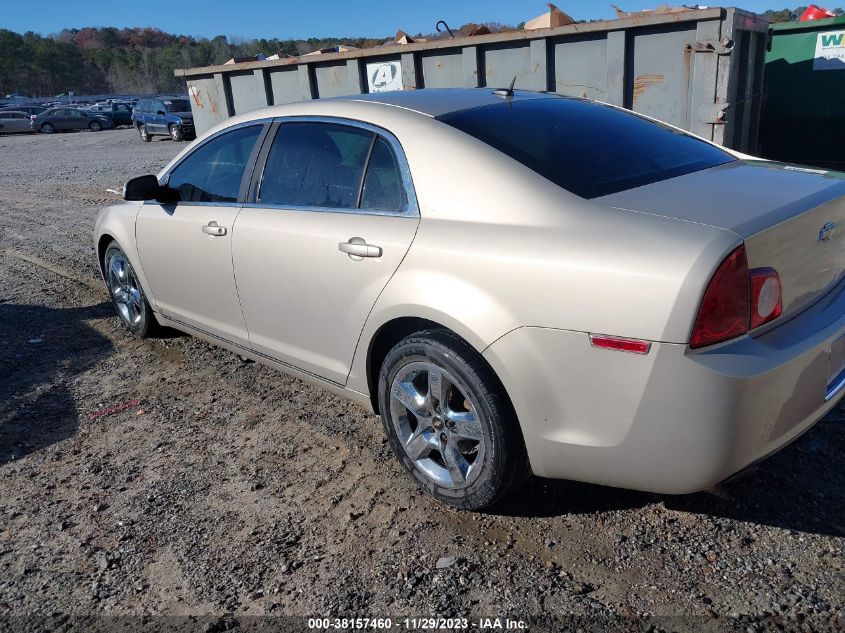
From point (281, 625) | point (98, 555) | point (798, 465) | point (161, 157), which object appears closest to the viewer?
point (281, 625)

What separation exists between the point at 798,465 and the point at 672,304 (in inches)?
57.5

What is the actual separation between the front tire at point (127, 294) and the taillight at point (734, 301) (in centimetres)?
396

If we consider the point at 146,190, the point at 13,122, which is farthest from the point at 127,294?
the point at 13,122

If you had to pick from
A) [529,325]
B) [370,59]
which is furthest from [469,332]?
[370,59]

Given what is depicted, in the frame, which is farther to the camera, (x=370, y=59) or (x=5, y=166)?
(x=5, y=166)

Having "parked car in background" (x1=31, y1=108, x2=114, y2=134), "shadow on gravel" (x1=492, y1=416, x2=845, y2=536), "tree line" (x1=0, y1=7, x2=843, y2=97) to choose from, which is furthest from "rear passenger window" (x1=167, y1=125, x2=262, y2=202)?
"tree line" (x1=0, y1=7, x2=843, y2=97)

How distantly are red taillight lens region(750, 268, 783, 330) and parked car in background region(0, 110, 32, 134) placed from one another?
44062 millimetres

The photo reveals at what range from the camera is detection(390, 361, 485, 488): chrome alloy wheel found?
9.31 ft

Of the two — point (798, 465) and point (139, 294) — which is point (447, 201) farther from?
point (139, 294)

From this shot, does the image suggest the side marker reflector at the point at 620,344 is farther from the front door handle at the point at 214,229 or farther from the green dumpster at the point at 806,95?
the green dumpster at the point at 806,95

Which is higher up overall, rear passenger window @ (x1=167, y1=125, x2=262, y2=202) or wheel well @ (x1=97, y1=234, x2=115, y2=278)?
rear passenger window @ (x1=167, y1=125, x2=262, y2=202)

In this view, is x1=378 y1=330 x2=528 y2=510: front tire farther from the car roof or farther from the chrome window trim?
the car roof

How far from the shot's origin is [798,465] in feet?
10.3

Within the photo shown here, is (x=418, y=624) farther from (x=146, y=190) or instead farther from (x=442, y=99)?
(x=146, y=190)
